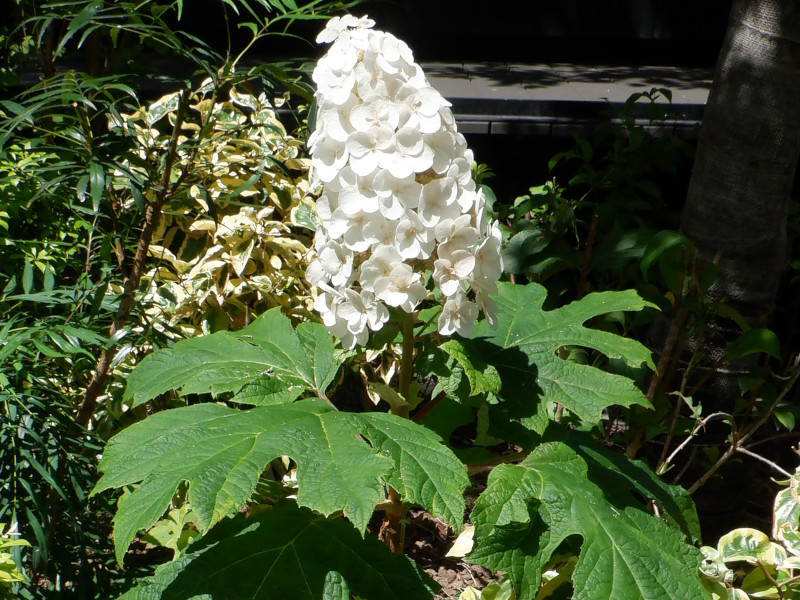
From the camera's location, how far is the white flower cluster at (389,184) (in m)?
1.64

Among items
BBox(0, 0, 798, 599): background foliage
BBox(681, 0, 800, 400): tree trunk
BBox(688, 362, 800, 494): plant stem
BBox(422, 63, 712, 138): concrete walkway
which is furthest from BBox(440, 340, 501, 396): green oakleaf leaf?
BBox(422, 63, 712, 138): concrete walkway

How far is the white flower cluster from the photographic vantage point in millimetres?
1641

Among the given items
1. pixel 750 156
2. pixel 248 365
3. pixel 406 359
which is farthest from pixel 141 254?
pixel 750 156

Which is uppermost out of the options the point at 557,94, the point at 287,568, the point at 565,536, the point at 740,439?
the point at 557,94

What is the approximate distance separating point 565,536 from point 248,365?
0.80 meters

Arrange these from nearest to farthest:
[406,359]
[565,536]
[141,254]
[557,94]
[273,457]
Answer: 1. [273,457]
2. [565,536]
3. [406,359]
4. [141,254]
5. [557,94]

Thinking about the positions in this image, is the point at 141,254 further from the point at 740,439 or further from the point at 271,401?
the point at 740,439

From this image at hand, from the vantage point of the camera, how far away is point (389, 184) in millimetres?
1654

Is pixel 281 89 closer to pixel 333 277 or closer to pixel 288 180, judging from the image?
pixel 288 180

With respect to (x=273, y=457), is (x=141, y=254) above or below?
above

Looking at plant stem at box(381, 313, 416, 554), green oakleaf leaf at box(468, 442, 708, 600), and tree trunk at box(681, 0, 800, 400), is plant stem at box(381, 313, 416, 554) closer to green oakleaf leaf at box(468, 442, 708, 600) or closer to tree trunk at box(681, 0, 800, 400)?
green oakleaf leaf at box(468, 442, 708, 600)

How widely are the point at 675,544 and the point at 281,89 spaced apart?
3.69 meters

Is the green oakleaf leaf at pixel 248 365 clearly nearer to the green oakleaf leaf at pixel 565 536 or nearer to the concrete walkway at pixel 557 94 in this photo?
the green oakleaf leaf at pixel 565 536

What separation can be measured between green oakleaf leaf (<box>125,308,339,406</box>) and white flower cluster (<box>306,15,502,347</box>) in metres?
0.24
